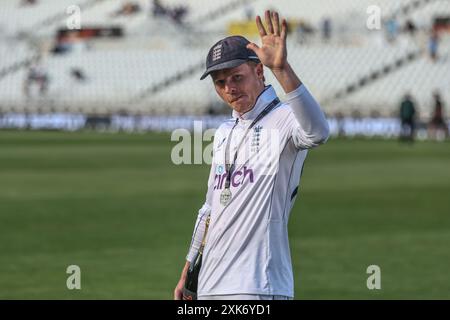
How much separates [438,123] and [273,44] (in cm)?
4248

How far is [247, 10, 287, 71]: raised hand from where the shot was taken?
5.39 metres

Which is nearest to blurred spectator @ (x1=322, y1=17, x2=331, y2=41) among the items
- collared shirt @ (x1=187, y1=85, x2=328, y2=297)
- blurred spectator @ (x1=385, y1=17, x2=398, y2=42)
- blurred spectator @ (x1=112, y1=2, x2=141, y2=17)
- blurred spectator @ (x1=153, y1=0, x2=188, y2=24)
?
blurred spectator @ (x1=385, y1=17, x2=398, y2=42)

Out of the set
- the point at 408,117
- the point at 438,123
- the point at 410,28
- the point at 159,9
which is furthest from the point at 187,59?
the point at 408,117

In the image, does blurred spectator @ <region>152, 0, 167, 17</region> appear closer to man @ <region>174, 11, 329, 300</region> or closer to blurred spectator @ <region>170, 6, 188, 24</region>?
blurred spectator @ <region>170, 6, 188, 24</region>

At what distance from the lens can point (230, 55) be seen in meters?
5.85

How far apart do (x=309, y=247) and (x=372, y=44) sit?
150ft

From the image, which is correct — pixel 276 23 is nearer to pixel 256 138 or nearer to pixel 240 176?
pixel 256 138

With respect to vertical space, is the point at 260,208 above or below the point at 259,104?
below

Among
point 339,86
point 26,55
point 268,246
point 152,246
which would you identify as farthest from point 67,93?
point 268,246

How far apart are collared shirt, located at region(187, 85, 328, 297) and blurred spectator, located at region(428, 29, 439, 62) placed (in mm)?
51512

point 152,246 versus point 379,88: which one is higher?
point 379,88

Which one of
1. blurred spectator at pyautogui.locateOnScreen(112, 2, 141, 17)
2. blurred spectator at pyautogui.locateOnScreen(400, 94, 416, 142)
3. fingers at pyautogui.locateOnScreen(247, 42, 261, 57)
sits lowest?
fingers at pyautogui.locateOnScreen(247, 42, 261, 57)

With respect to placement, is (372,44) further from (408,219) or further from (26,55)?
(408,219)

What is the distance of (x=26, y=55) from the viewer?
65938 mm
